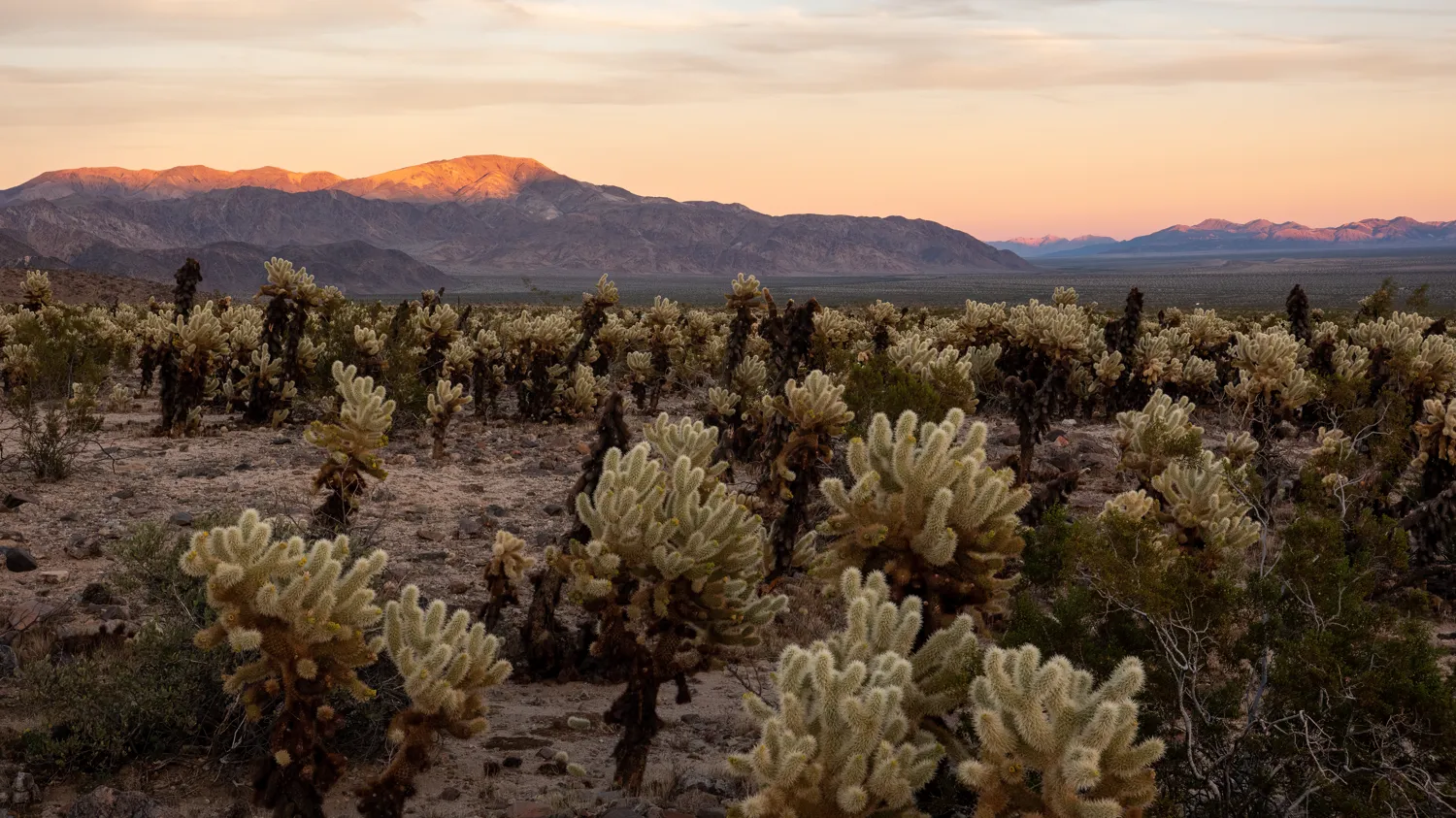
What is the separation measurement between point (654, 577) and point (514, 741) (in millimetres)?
1748

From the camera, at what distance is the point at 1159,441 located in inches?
384

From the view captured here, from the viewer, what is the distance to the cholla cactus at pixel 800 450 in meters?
8.12

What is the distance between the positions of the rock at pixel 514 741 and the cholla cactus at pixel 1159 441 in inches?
242

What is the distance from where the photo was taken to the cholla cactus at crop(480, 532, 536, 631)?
23.7 feet

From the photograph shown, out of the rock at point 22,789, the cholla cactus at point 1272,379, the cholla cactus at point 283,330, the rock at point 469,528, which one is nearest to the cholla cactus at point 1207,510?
the cholla cactus at point 1272,379

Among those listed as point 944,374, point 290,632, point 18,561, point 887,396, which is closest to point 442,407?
point 18,561

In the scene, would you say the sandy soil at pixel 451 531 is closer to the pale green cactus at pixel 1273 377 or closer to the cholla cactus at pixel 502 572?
the cholla cactus at pixel 502 572

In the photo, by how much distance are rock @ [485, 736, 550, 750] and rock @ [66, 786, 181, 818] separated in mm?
1791

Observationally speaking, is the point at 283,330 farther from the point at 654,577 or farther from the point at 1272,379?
the point at 1272,379

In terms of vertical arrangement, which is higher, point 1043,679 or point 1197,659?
point 1043,679

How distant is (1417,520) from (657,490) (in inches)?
303

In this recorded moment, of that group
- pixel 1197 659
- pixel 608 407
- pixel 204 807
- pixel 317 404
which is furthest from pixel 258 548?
pixel 317 404

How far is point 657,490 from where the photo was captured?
5.45 m

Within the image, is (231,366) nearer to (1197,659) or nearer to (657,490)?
(657,490)
